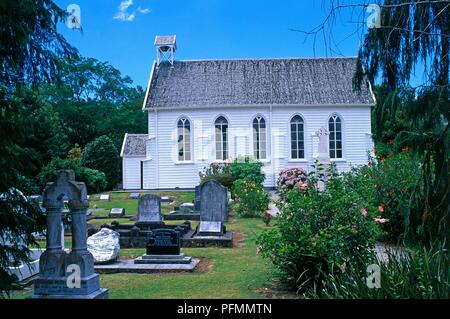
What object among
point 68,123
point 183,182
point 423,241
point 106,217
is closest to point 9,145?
point 423,241

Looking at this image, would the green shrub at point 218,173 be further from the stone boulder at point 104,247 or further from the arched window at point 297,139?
the stone boulder at point 104,247

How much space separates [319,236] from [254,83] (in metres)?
27.8

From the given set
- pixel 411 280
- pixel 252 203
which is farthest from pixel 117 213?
pixel 411 280

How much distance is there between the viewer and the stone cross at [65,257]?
685cm

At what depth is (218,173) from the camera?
3014cm

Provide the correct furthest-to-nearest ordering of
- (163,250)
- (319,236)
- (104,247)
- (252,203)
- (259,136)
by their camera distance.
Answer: (259,136), (252,203), (163,250), (104,247), (319,236)

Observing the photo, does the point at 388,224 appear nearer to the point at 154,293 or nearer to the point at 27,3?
the point at 154,293

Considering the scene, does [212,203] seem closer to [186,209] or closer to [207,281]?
[186,209]

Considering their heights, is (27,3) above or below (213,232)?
above

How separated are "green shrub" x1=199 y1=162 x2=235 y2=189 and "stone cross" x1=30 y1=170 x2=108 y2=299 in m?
21.0

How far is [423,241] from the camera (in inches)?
241

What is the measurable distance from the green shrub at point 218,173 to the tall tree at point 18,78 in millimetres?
22110
